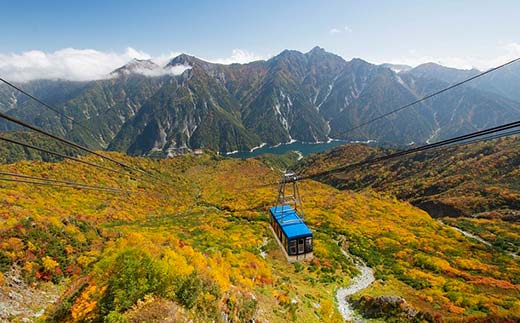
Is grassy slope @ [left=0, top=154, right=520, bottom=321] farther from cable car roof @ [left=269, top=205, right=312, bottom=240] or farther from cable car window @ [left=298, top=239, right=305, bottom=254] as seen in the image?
cable car roof @ [left=269, top=205, right=312, bottom=240]

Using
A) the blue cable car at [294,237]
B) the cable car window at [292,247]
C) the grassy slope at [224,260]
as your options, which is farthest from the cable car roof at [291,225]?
the grassy slope at [224,260]

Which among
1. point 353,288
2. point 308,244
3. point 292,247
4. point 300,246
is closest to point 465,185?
point 353,288

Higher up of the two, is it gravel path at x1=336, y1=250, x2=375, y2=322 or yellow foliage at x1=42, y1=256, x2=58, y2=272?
yellow foliage at x1=42, y1=256, x2=58, y2=272

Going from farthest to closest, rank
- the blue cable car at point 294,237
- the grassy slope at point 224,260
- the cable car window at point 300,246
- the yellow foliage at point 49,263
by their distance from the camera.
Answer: the cable car window at point 300,246, the blue cable car at point 294,237, the yellow foliage at point 49,263, the grassy slope at point 224,260

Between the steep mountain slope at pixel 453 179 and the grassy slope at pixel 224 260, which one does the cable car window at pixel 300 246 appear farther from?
the steep mountain slope at pixel 453 179

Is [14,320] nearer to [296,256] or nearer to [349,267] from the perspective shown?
[296,256]

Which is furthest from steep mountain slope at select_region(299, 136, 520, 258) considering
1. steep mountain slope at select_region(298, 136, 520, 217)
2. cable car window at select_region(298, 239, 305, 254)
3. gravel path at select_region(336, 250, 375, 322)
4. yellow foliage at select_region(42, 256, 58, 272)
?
yellow foliage at select_region(42, 256, 58, 272)

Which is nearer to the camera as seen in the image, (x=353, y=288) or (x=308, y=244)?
(x=308, y=244)

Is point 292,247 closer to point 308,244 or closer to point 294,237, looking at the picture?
point 294,237
